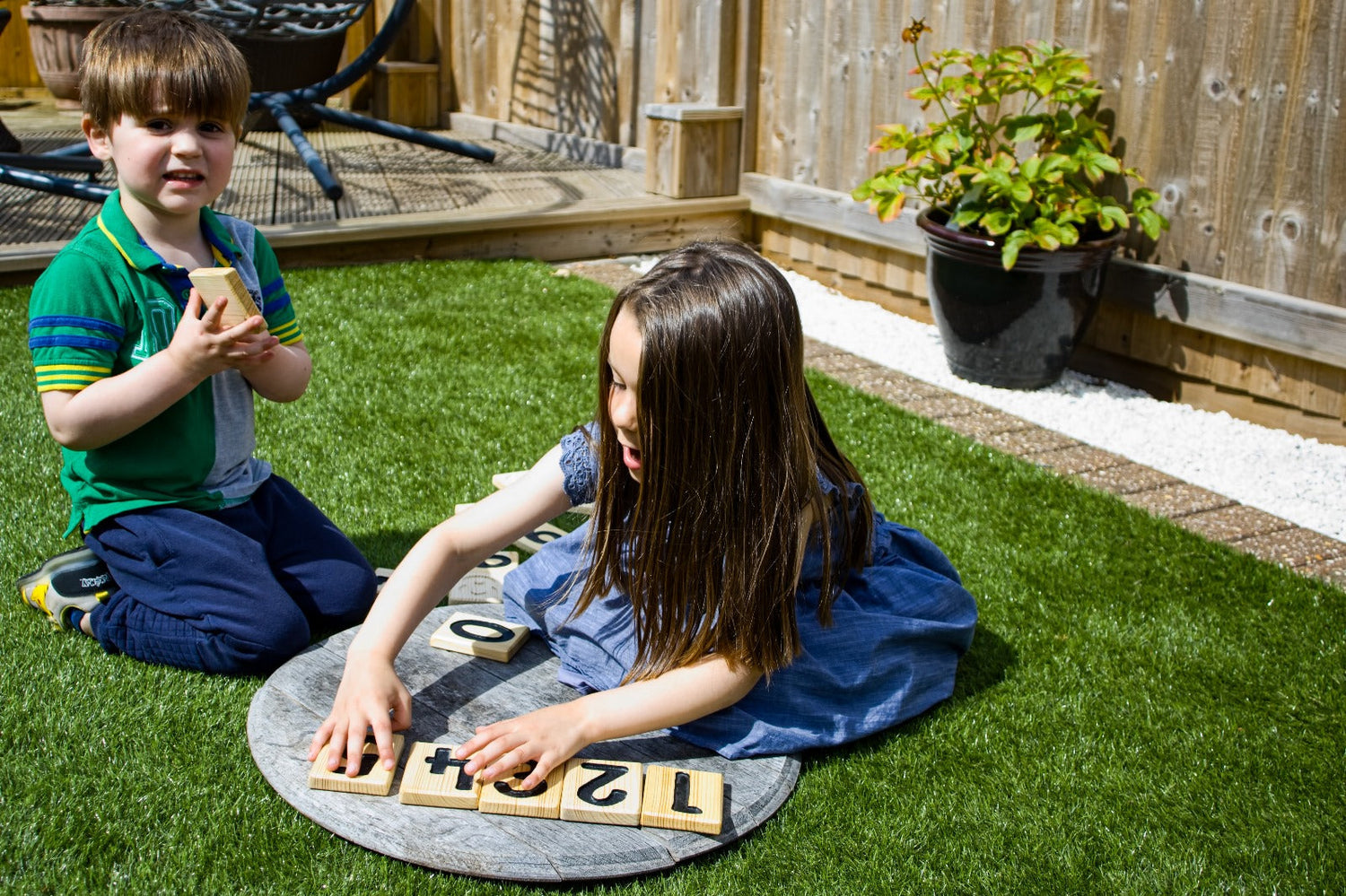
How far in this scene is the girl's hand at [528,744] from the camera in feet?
6.33

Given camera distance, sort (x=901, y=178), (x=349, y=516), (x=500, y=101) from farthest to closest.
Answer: (x=500, y=101) < (x=901, y=178) < (x=349, y=516)

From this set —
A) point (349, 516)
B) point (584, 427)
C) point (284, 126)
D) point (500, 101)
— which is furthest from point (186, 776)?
point (500, 101)

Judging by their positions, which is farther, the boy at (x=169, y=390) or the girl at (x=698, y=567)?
the boy at (x=169, y=390)

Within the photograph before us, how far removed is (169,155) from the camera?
2.28 m

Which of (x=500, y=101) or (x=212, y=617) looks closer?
(x=212, y=617)

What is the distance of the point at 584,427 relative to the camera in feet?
7.43

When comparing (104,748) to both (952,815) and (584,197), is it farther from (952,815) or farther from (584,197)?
(584,197)

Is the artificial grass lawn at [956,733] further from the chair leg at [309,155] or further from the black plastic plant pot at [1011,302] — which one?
the chair leg at [309,155]

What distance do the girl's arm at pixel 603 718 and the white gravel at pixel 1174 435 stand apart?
2.17m

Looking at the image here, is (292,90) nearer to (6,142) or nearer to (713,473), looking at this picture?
(6,142)

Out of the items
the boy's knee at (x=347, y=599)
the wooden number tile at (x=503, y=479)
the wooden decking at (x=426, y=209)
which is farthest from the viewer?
the wooden decking at (x=426, y=209)

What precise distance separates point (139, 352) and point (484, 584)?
2.83 feet

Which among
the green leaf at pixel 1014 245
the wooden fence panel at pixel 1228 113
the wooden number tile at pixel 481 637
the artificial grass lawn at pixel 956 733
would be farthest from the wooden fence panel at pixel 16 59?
the wooden number tile at pixel 481 637

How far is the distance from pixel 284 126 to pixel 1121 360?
4315 mm
